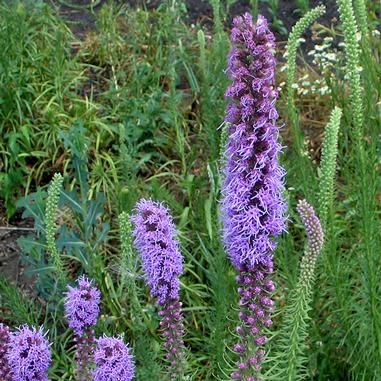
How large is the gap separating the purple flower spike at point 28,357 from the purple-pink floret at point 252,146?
28.6 inches

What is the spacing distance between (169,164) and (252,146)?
97.8 inches

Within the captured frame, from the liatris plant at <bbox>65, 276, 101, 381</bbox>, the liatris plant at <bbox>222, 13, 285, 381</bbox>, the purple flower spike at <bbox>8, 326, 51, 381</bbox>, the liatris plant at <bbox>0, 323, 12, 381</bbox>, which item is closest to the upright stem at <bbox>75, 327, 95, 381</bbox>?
the liatris plant at <bbox>65, 276, 101, 381</bbox>

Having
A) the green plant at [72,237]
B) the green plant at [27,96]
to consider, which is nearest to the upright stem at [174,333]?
the green plant at [72,237]

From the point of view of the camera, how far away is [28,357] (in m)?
2.46

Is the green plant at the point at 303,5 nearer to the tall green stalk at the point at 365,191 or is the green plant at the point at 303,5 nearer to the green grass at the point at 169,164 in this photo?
the green grass at the point at 169,164

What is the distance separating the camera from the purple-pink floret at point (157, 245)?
7.68ft

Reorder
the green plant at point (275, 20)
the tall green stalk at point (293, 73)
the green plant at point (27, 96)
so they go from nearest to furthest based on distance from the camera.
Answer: the tall green stalk at point (293, 73)
the green plant at point (27, 96)
the green plant at point (275, 20)

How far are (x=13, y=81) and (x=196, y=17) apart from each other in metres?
1.45

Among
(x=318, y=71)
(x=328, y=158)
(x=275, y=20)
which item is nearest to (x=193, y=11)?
(x=275, y=20)

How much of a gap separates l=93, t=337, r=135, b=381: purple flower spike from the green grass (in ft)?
1.11

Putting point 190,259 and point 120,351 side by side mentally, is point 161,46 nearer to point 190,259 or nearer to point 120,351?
point 190,259

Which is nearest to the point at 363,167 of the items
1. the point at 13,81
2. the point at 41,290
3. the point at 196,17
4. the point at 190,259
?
the point at 190,259

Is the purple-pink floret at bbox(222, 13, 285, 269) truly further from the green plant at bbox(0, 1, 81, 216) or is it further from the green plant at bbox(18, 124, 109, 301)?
the green plant at bbox(0, 1, 81, 216)

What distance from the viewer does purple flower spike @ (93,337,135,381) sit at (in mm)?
2367
